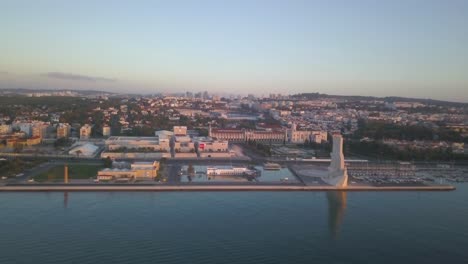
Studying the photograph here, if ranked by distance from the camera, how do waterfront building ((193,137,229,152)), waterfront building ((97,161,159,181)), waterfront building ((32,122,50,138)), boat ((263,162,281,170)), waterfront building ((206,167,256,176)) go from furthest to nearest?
waterfront building ((32,122,50,138))
waterfront building ((193,137,229,152))
boat ((263,162,281,170))
waterfront building ((206,167,256,176))
waterfront building ((97,161,159,181))

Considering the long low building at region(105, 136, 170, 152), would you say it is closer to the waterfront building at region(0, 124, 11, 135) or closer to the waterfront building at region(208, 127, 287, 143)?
the waterfront building at region(208, 127, 287, 143)

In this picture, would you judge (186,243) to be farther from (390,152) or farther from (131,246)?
(390,152)

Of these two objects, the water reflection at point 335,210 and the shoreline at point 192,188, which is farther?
the shoreline at point 192,188

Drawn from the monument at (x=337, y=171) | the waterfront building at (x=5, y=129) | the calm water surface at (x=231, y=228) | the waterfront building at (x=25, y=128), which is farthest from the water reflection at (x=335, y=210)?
the waterfront building at (x=5, y=129)

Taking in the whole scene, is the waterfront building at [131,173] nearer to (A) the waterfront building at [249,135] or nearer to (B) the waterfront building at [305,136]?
(A) the waterfront building at [249,135]

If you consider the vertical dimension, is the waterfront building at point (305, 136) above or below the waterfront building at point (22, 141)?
above

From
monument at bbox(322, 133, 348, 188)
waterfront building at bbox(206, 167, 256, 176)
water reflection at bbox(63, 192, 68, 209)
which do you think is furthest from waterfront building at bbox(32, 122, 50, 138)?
monument at bbox(322, 133, 348, 188)

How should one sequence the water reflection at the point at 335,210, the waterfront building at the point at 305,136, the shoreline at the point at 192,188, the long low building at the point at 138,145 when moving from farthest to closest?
the waterfront building at the point at 305,136
the long low building at the point at 138,145
the shoreline at the point at 192,188
the water reflection at the point at 335,210
